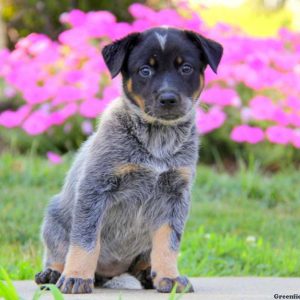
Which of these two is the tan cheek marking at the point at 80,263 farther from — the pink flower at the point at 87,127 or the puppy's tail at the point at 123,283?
the pink flower at the point at 87,127

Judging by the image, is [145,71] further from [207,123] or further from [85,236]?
[207,123]

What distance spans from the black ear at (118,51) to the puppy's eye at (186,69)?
350mm

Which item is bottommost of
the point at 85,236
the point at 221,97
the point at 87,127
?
the point at 87,127

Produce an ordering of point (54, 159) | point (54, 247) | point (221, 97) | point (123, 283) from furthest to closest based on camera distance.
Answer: point (221, 97)
point (54, 159)
point (123, 283)
point (54, 247)

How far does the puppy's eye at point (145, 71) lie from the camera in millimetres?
4414

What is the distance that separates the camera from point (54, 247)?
4547mm

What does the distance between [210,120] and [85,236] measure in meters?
5.61

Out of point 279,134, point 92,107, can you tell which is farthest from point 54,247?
point 279,134

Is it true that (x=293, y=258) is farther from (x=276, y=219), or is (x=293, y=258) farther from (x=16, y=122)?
(x=16, y=122)

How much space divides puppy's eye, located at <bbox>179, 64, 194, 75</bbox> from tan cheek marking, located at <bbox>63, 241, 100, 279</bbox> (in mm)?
1184

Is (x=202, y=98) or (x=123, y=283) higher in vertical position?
(x=123, y=283)

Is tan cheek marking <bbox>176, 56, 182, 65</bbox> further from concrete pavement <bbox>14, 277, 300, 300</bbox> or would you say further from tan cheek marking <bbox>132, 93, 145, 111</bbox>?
concrete pavement <bbox>14, 277, 300, 300</bbox>

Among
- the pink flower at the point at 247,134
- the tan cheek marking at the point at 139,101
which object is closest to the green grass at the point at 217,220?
the pink flower at the point at 247,134

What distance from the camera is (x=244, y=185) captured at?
28.7 ft
